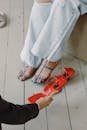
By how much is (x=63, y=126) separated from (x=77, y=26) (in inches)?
24.0

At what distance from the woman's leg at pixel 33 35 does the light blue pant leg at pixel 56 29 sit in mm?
38

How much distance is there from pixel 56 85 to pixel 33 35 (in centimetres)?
30

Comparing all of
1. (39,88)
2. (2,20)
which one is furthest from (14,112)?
(2,20)

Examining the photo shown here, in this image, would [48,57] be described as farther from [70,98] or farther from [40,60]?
[70,98]

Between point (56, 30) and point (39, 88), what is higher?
point (56, 30)

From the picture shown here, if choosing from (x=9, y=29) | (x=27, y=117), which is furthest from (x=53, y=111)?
(x=9, y=29)

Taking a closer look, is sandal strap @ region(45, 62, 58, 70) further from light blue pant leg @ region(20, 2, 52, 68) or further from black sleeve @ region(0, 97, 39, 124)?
black sleeve @ region(0, 97, 39, 124)

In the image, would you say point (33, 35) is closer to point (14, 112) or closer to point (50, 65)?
point (50, 65)

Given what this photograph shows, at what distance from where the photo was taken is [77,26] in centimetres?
171

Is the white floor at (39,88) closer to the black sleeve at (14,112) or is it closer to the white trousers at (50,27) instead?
the white trousers at (50,27)

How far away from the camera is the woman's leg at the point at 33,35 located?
1.56 m

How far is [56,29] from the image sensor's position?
1.55 meters

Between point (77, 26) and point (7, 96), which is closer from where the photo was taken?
point (7, 96)

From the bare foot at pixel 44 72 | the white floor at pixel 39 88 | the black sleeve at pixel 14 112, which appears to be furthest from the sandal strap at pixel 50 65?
the black sleeve at pixel 14 112
